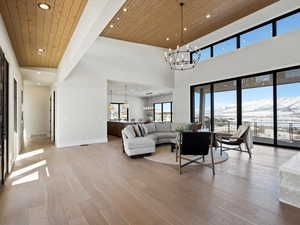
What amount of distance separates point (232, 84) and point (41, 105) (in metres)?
9.66

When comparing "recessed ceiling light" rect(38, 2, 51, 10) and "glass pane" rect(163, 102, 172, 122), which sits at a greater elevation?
"recessed ceiling light" rect(38, 2, 51, 10)

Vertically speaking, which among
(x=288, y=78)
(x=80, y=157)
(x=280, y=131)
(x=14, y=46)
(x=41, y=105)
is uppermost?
(x=14, y=46)


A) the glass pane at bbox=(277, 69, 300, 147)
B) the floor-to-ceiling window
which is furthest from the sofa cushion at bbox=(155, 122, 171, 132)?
the floor-to-ceiling window

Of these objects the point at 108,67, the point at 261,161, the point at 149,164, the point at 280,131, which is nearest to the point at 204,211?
the point at 149,164

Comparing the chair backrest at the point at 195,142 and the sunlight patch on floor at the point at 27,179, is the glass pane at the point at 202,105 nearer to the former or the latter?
the chair backrest at the point at 195,142

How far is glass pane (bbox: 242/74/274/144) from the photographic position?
584 cm

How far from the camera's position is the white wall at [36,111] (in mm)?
8305

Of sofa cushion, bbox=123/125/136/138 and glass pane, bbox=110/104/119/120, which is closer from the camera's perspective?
sofa cushion, bbox=123/125/136/138

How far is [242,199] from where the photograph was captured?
2289mm

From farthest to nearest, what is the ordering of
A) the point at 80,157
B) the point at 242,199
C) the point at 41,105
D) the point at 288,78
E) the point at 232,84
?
1. the point at 41,105
2. the point at 232,84
3. the point at 288,78
4. the point at 80,157
5. the point at 242,199

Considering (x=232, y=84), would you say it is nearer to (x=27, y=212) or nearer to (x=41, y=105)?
(x=27, y=212)

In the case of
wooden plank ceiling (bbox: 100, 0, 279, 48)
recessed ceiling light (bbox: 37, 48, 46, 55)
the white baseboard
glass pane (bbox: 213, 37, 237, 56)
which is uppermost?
wooden plank ceiling (bbox: 100, 0, 279, 48)

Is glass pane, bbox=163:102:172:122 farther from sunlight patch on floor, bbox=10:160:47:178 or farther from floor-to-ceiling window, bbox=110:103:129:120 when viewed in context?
sunlight patch on floor, bbox=10:160:47:178

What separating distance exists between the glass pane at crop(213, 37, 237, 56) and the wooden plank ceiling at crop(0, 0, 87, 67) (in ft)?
20.0
